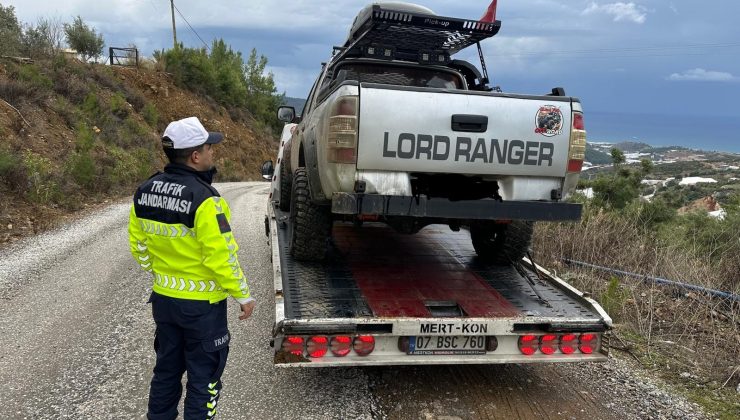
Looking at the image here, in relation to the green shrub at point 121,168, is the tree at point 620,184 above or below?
above

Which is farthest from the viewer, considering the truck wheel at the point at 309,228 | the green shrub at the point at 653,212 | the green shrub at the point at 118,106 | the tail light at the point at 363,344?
the green shrub at the point at 118,106

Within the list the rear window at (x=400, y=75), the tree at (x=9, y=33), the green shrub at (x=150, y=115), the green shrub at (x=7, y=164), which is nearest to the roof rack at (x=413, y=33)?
the rear window at (x=400, y=75)

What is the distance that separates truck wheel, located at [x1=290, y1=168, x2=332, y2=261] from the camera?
14.2ft

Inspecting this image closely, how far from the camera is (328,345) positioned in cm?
322

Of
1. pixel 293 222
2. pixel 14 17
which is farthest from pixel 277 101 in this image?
pixel 293 222

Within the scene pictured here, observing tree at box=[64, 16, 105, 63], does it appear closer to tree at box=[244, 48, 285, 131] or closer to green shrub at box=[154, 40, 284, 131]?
green shrub at box=[154, 40, 284, 131]

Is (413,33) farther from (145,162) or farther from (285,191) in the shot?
(145,162)

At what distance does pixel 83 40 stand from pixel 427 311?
30.9 meters

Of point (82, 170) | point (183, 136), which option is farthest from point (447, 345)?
point (82, 170)

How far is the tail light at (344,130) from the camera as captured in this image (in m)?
3.29

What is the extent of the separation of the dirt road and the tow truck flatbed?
336 millimetres

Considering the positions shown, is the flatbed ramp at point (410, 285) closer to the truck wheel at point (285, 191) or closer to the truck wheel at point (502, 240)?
the truck wheel at point (502, 240)

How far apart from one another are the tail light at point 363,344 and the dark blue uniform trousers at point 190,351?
2.82 feet

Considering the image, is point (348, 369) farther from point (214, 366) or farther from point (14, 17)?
point (14, 17)
